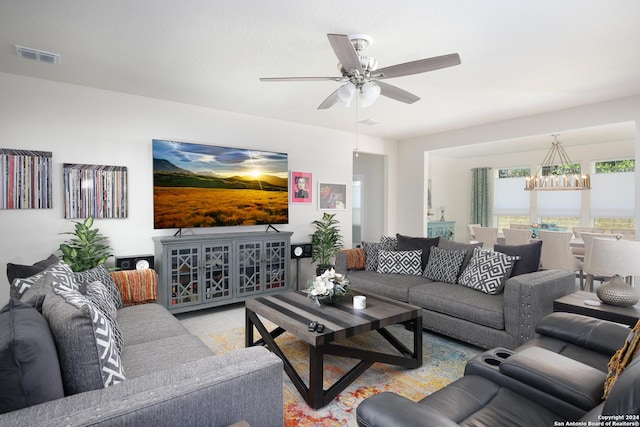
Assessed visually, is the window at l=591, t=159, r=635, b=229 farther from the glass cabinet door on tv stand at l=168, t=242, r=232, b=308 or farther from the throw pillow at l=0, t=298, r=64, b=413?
the throw pillow at l=0, t=298, r=64, b=413

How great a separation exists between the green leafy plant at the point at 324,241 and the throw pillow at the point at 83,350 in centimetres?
397

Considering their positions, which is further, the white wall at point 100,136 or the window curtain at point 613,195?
the window curtain at point 613,195

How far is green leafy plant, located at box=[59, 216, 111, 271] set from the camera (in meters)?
3.36

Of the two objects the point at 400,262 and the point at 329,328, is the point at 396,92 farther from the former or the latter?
the point at 400,262

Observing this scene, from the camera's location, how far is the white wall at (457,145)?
407 centimetres

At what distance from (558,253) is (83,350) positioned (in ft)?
18.3

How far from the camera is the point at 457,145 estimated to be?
5.65 meters

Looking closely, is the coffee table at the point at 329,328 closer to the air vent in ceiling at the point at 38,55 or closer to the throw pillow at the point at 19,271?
the throw pillow at the point at 19,271

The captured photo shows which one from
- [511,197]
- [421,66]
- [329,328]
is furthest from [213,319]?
[511,197]

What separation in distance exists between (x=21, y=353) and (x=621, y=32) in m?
3.78

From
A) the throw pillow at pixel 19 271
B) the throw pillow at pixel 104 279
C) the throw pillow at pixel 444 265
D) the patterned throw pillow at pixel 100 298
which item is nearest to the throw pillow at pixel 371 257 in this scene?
the throw pillow at pixel 444 265

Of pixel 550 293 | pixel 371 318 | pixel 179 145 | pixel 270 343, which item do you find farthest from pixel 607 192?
pixel 179 145

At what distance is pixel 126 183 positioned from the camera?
3871 mm

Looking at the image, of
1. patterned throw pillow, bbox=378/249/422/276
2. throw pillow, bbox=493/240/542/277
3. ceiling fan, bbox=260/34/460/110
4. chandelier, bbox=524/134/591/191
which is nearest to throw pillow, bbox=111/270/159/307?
ceiling fan, bbox=260/34/460/110
